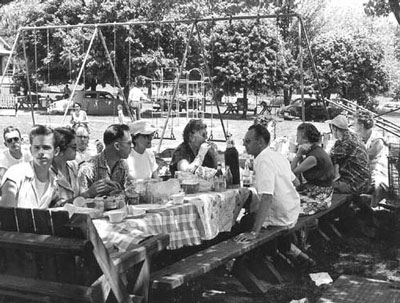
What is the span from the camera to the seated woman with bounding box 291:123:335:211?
641 cm

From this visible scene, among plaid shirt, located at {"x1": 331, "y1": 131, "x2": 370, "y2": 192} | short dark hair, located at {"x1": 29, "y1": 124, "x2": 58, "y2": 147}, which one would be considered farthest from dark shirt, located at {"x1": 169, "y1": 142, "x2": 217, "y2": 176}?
short dark hair, located at {"x1": 29, "y1": 124, "x2": 58, "y2": 147}

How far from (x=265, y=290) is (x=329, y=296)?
57cm

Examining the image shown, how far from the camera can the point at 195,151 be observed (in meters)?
6.42

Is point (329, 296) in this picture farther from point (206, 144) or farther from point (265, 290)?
point (206, 144)

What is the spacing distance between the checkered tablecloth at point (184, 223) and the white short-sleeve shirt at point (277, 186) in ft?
1.10

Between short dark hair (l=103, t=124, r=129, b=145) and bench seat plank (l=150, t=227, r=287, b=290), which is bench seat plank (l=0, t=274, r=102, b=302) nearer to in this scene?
bench seat plank (l=150, t=227, r=287, b=290)

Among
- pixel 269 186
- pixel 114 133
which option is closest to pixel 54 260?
pixel 114 133

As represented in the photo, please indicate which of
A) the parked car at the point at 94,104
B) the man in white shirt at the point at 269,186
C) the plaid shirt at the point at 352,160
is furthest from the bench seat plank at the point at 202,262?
the parked car at the point at 94,104

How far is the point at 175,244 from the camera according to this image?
4.65m

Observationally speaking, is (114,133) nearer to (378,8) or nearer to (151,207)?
(151,207)

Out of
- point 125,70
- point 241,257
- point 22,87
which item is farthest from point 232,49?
point 241,257

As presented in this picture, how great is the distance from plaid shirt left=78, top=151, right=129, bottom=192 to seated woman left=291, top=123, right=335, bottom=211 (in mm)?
Answer: 2309

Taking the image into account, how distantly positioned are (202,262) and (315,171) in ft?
8.32

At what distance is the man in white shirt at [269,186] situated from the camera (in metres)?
5.12
